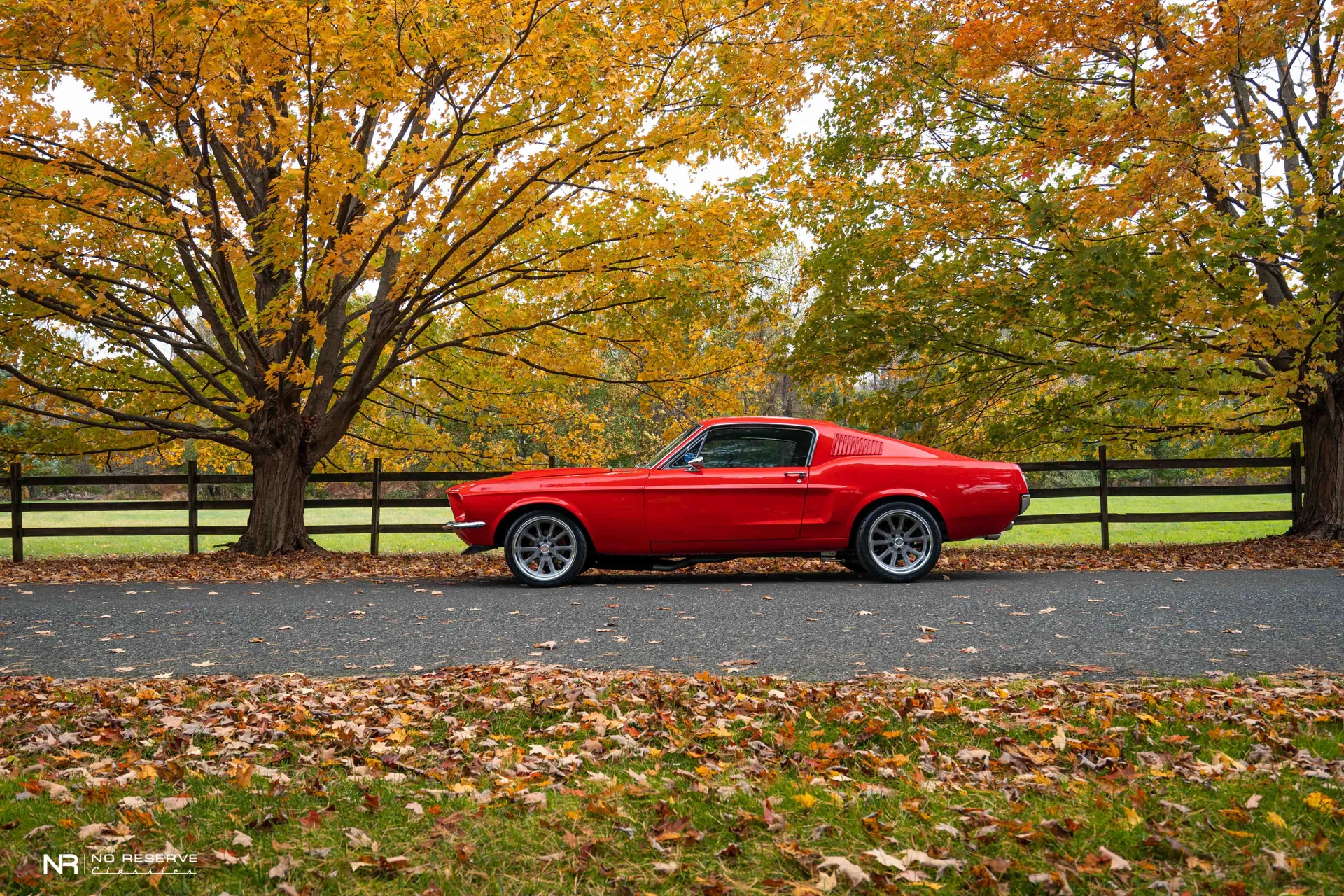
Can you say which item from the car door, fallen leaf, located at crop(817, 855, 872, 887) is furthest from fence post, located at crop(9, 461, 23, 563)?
fallen leaf, located at crop(817, 855, 872, 887)

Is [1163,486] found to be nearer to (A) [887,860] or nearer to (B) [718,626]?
(B) [718,626]

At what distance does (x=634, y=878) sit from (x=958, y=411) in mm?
12589

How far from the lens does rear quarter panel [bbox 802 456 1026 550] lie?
9.54 metres

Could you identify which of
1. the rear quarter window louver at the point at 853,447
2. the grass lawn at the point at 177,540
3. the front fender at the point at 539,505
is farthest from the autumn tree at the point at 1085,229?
the grass lawn at the point at 177,540

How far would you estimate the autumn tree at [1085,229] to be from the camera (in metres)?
10.7

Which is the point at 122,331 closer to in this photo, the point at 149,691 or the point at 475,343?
the point at 475,343

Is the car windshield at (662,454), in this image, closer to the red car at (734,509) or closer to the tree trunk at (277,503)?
the red car at (734,509)

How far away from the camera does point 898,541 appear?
9672 mm

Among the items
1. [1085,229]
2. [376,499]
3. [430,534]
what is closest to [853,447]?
[1085,229]

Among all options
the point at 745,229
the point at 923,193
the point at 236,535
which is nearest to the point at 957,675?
the point at 745,229

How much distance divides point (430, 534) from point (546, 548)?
25.3 m

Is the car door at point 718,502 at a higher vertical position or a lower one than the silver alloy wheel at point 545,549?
higher

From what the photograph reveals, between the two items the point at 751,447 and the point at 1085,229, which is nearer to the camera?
the point at 751,447

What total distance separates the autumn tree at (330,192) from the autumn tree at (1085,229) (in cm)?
209
